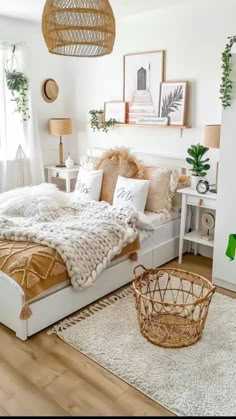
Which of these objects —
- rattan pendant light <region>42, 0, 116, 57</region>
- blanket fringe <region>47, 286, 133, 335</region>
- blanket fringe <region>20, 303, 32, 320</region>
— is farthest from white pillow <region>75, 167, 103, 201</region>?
rattan pendant light <region>42, 0, 116, 57</region>

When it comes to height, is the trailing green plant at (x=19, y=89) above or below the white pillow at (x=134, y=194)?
above

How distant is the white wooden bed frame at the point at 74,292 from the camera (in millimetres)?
2494

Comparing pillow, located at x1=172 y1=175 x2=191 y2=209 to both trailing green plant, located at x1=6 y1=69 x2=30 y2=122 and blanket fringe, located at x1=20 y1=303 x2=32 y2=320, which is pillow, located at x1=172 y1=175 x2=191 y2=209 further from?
trailing green plant, located at x1=6 y1=69 x2=30 y2=122

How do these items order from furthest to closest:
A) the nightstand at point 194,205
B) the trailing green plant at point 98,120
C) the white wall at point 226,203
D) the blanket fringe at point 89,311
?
the trailing green plant at point 98,120 < the nightstand at point 194,205 < the white wall at point 226,203 < the blanket fringe at point 89,311

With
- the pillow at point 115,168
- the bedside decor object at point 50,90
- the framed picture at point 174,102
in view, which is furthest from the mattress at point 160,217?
the bedside decor object at point 50,90

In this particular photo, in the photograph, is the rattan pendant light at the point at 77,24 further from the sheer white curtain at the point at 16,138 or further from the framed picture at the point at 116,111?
the sheer white curtain at the point at 16,138

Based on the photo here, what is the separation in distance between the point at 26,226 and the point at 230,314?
1.69 metres

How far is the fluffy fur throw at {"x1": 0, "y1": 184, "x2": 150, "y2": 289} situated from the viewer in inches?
106

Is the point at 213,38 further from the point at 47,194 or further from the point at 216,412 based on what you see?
the point at 216,412

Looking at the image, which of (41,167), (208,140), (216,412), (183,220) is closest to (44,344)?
(216,412)

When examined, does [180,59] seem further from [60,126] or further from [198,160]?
[60,126]

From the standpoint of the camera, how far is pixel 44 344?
2475mm

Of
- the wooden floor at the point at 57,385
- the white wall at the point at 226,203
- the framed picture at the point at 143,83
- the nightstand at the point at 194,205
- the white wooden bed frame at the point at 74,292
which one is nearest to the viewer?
the wooden floor at the point at 57,385

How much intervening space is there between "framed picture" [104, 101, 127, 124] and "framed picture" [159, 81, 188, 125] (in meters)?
0.50
